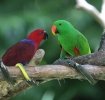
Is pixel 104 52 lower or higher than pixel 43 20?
higher

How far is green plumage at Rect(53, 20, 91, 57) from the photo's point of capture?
5.25 feet

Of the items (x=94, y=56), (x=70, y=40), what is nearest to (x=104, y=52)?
(x=94, y=56)

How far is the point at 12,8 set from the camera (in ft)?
11.1

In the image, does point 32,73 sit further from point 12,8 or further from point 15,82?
point 12,8

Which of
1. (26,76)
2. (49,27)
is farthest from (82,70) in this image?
(49,27)

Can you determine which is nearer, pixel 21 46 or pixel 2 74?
pixel 2 74

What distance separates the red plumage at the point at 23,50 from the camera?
1440mm

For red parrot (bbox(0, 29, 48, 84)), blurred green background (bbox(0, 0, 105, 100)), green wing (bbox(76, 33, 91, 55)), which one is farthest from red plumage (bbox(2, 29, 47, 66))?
blurred green background (bbox(0, 0, 105, 100))

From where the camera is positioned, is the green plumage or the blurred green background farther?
the blurred green background

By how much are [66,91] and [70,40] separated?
6.34 feet

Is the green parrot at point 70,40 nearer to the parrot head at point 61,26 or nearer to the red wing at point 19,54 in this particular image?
the parrot head at point 61,26

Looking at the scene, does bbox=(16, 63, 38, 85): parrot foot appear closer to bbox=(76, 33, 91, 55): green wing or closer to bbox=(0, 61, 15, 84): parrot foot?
bbox=(0, 61, 15, 84): parrot foot

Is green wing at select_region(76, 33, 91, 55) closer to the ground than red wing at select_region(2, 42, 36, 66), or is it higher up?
closer to the ground

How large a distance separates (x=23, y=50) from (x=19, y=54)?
2cm
